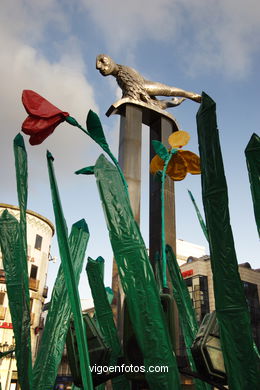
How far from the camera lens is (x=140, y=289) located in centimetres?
144

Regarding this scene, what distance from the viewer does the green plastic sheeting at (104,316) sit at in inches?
80.5

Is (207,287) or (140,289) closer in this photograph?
(140,289)

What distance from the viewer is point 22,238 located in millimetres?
1836

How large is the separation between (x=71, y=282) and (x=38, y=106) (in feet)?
4.24

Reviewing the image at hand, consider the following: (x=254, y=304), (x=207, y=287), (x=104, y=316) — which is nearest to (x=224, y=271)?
(x=104, y=316)

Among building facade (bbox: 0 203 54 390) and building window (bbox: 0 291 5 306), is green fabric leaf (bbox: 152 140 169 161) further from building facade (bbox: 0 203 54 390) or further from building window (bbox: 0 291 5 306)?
building window (bbox: 0 291 5 306)

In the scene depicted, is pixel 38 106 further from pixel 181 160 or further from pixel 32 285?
pixel 32 285

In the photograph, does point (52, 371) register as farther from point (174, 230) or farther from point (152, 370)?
point (174, 230)

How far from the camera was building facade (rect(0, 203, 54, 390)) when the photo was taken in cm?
1717

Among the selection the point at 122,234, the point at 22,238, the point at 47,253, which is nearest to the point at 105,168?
the point at 122,234

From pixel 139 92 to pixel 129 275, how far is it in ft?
22.7

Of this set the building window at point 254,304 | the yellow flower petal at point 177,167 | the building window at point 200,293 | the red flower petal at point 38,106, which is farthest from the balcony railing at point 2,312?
the red flower petal at point 38,106

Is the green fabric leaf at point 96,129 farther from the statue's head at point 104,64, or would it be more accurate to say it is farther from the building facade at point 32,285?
the building facade at point 32,285

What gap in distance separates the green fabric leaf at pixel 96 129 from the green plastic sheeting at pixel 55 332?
0.70m
